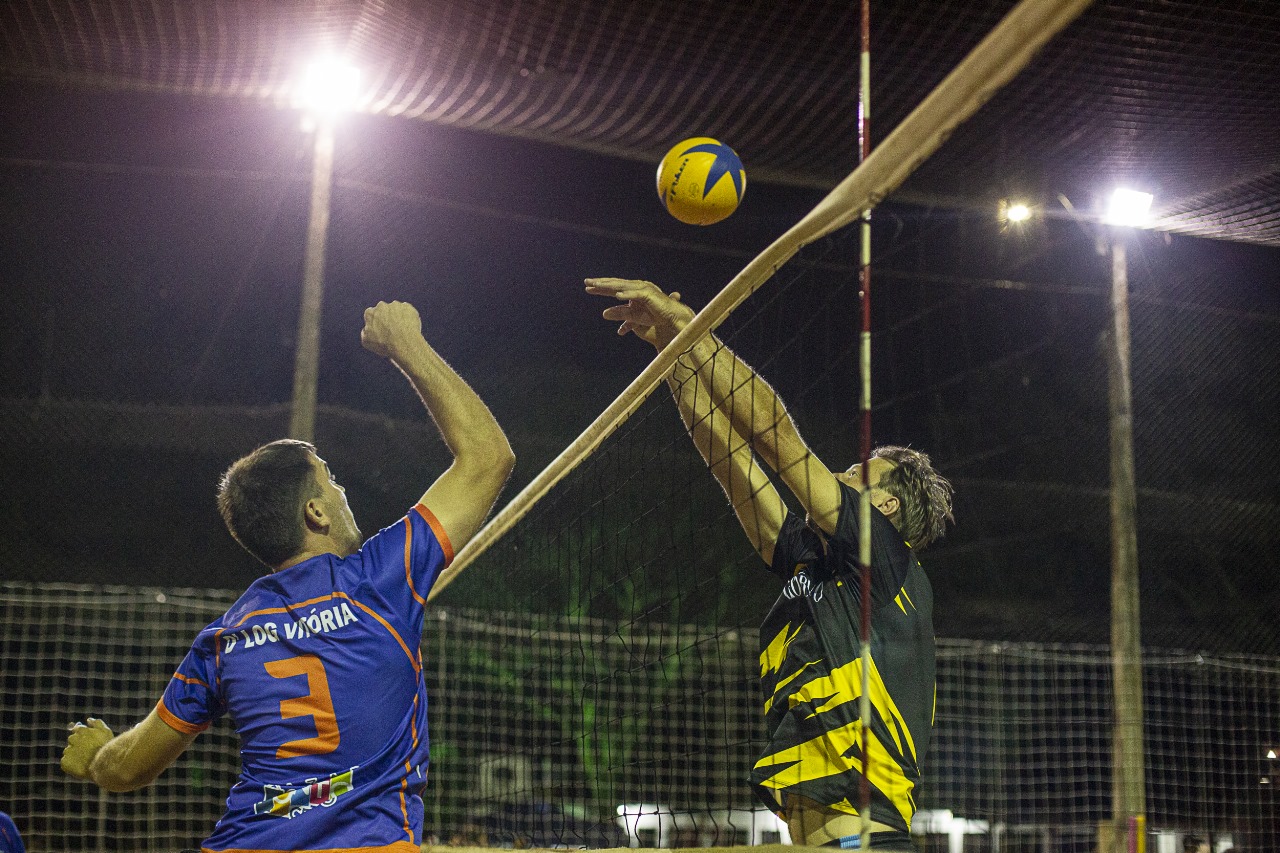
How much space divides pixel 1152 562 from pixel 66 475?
10.7 m

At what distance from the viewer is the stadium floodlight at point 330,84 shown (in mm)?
7938

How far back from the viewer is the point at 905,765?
3.12m

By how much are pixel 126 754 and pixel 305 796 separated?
1.88 ft

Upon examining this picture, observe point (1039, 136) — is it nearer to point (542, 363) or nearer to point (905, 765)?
point (542, 363)

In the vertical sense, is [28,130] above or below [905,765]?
above

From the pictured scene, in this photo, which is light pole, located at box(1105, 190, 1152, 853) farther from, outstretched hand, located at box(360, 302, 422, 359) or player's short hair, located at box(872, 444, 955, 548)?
outstretched hand, located at box(360, 302, 422, 359)

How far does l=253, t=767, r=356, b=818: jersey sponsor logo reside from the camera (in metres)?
2.71

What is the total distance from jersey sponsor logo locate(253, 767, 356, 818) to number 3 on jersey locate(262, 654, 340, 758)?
0.22 ft

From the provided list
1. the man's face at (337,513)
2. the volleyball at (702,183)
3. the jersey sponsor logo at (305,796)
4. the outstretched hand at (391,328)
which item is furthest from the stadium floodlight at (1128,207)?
the jersey sponsor logo at (305,796)

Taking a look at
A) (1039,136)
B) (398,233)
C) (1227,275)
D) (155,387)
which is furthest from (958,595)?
(155,387)

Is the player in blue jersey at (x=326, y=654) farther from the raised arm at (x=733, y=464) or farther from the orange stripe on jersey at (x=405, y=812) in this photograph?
the raised arm at (x=733, y=464)

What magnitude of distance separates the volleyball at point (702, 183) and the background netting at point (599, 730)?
5.33 m

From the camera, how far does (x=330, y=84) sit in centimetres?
796

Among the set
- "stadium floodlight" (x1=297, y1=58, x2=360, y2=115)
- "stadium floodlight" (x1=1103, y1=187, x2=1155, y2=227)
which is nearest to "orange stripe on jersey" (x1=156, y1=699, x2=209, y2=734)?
"stadium floodlight" (x1=297, y1=58, x2=360, y2=115)
